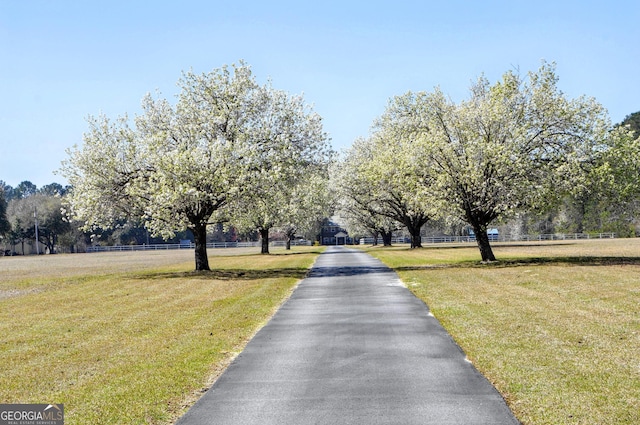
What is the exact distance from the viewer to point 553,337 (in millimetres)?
12188

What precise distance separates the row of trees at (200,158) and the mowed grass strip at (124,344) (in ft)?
21.9

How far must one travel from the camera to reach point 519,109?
33062 mm

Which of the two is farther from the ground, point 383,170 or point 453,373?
point 383,170

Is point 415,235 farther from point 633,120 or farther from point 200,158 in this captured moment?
point 633,120

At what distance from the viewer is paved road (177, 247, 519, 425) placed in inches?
293

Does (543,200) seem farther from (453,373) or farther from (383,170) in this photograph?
(453,373)

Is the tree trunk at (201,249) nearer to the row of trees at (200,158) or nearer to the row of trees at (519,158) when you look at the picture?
the row of trees at (200,158)

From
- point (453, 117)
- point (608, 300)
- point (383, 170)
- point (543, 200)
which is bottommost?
point (608, 300)

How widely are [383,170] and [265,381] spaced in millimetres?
28724

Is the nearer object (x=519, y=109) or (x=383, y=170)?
(x=519, y=109)

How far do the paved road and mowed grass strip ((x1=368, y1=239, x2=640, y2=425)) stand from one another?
0.50m

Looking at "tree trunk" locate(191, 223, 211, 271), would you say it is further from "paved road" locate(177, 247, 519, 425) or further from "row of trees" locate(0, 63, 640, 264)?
"paved road" locate(177, 247, 519, 425)

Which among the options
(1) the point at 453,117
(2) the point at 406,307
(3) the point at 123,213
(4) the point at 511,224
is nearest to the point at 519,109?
(1) the point at 453,117

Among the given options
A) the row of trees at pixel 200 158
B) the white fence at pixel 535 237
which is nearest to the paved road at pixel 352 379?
the row of trees at pixel 200 158
